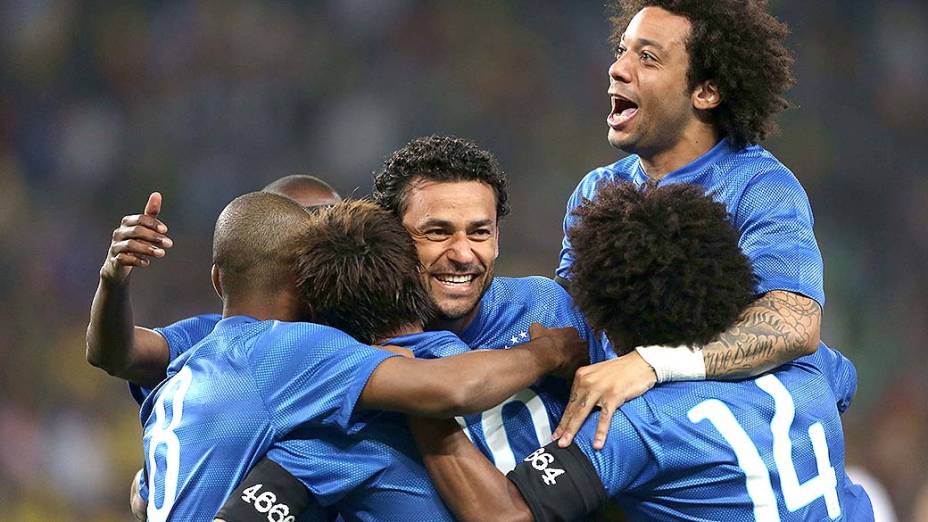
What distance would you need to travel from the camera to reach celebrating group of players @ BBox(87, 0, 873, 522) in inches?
103

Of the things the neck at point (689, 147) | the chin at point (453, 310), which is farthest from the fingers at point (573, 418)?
the neck at point (689, 147)

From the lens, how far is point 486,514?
2.55 metres

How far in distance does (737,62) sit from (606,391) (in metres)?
1.42

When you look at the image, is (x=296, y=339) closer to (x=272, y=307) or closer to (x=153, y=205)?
(x=272, y=307)

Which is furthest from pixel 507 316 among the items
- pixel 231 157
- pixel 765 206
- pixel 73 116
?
pixel 73 116

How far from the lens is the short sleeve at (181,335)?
3.81m

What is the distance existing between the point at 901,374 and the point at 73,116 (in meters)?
6.02

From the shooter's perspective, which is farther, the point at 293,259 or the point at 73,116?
the point at 73,116

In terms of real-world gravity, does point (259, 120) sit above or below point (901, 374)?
above

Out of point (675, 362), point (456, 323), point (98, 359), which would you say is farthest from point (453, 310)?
point (98, 359)

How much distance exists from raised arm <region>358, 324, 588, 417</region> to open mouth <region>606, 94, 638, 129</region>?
116cm

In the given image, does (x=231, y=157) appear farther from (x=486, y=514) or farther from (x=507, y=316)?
(x=486, y=514)

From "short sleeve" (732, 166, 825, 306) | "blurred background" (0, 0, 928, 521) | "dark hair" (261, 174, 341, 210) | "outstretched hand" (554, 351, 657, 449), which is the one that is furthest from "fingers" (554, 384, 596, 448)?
"blurred background" (0, 0, 928, 521)

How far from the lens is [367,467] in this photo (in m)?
2.67
